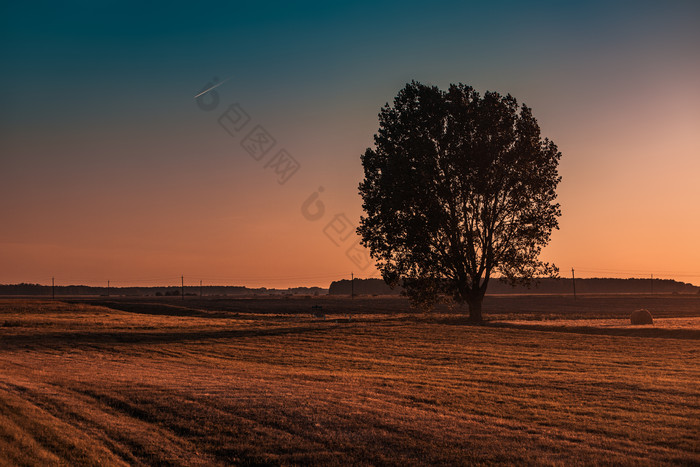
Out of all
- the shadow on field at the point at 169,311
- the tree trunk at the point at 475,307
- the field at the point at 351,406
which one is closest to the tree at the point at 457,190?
the tree trunk at the point at 475,307

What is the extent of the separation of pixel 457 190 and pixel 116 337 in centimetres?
2876

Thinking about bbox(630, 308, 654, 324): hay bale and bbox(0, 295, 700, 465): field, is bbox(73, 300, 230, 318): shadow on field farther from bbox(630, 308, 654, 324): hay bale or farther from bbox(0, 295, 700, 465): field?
bbox(630, 308, 654, 324): hay bale

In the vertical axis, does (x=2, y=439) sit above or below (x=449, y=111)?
below

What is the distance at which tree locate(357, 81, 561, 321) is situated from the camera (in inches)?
1997

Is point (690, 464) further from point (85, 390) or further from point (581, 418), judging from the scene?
point (85, 390)

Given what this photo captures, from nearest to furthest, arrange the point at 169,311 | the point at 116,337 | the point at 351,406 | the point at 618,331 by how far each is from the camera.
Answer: the point at 351,406
the point at 116,337
the point at 618,331
the point at 169,311

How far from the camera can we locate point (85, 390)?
63.6 feet

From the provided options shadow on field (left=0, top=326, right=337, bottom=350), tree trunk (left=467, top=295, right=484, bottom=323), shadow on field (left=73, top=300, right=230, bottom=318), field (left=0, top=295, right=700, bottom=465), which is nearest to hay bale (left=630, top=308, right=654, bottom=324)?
tree trunk (left=467, top=295, right=484, bottom=323)

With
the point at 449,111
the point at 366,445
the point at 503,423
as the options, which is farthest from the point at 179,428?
the point at 449,111

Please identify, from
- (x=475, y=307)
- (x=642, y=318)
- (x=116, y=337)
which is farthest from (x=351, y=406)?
(x=642, y=318)

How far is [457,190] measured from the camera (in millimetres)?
50938

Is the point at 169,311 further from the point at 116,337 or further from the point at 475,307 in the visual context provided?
the point at 475,307

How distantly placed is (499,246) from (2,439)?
44.0 meters

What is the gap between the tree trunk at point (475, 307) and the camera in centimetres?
5437
